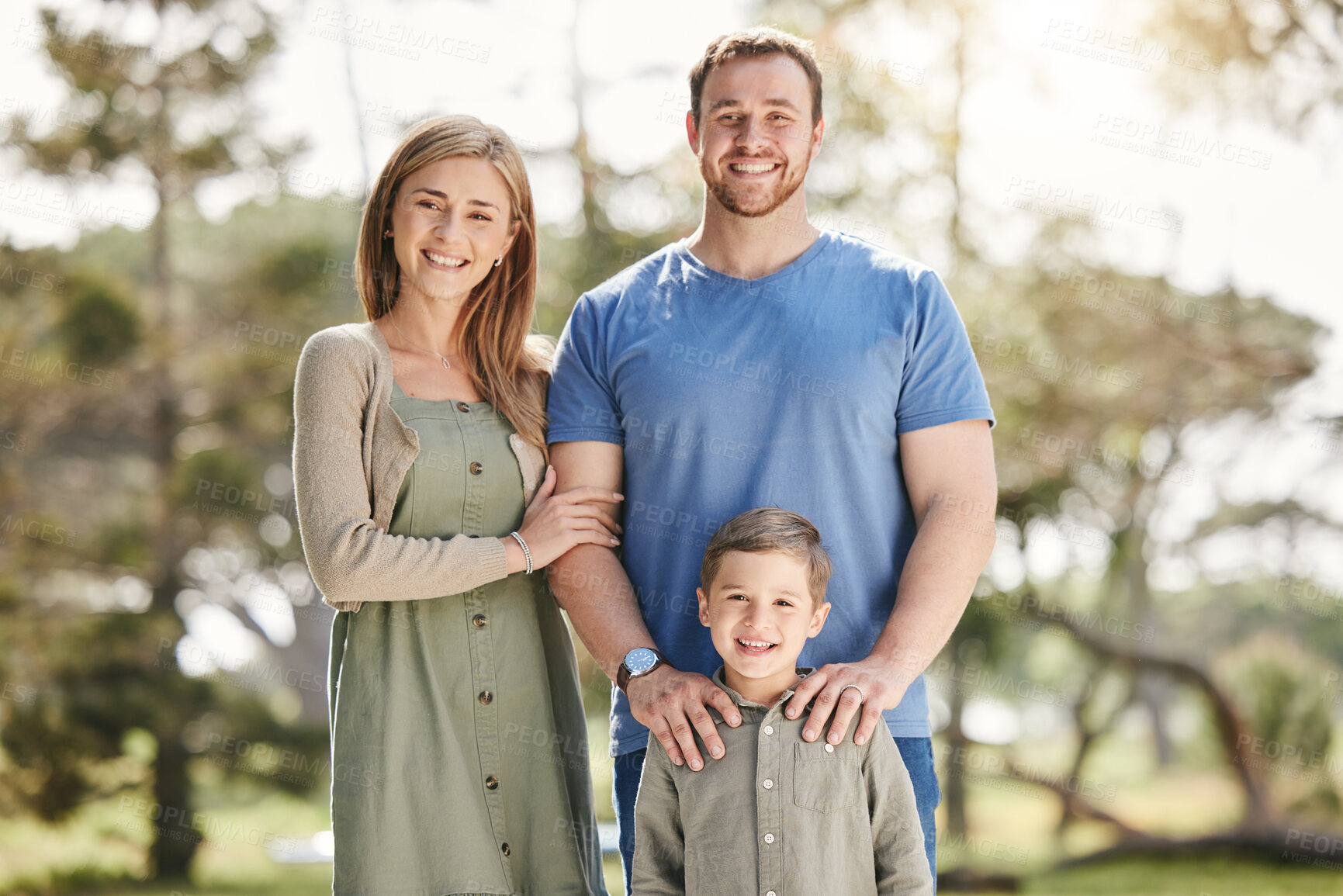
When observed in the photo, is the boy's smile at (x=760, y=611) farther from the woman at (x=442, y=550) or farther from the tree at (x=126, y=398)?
the tree at (x=126, y=398)

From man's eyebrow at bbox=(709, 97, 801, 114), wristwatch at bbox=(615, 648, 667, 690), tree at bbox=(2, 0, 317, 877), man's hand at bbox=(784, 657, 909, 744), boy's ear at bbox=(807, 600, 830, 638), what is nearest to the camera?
man's hand at bbox=(784, 657, 909, 744)

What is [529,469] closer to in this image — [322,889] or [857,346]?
[857,346]

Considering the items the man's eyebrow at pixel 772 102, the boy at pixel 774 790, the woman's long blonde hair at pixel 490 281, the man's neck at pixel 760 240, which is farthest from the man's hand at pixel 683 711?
the man's eyebrow at pixel 772 102

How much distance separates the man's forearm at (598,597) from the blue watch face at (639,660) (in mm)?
49

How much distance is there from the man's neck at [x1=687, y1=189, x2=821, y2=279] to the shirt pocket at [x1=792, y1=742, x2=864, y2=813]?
0.93 metres

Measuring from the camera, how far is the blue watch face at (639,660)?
6.74ft

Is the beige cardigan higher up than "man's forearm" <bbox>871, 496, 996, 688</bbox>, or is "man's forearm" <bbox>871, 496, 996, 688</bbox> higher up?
the beige cardigan

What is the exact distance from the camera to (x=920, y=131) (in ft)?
23.8

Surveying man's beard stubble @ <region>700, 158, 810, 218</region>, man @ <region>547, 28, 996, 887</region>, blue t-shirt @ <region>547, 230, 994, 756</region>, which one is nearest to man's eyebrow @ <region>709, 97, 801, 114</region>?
man @ <region>547, 28, 996, 887</region>

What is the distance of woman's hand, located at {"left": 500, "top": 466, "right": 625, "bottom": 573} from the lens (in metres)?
2.11

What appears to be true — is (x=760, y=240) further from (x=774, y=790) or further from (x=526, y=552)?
(x=774, y=790)

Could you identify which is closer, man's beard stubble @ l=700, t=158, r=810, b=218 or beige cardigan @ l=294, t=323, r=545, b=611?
beige cardigan @ l=294, t=323, r=545, b=611

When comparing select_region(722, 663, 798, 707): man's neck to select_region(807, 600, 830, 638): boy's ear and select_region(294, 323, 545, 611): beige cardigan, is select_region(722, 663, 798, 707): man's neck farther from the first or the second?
select_region(294, 323, 545, 611): beige cardigan

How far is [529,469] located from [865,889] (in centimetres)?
97
